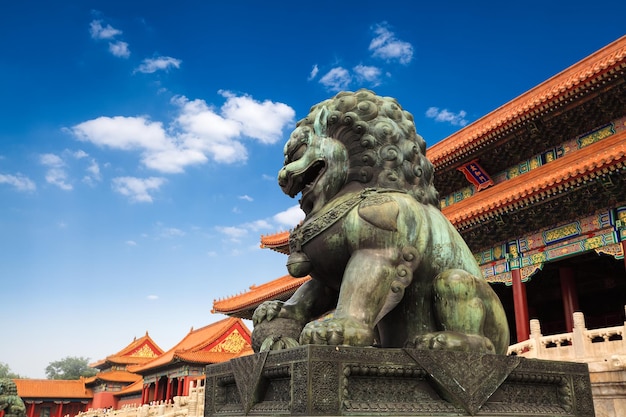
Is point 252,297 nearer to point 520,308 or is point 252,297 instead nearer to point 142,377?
point 520,308

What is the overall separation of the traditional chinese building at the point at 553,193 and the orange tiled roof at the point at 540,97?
3 cm

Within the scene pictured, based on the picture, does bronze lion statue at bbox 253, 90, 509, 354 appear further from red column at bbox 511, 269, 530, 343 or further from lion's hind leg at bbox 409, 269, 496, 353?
red column at bbox 511, 269, 530, 343

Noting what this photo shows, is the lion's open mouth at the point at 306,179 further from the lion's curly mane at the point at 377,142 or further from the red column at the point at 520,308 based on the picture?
the red column at the point at 520,308

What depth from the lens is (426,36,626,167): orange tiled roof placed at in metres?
11.8

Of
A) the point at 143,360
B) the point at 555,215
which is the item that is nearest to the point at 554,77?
the point at 555,215

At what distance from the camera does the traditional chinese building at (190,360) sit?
28047 millimetres

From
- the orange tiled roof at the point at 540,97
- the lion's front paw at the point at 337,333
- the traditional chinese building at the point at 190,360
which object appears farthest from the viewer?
the traditional chinese building at the point at 190,360

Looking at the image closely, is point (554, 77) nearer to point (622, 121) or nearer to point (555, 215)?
point (622, 121)

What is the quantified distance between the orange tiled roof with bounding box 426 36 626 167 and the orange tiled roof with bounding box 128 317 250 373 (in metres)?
17.2

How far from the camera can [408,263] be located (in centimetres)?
234

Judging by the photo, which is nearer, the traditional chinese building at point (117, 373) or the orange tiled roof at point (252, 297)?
the orange tiled roof at point (252, 297)

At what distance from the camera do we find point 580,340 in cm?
815

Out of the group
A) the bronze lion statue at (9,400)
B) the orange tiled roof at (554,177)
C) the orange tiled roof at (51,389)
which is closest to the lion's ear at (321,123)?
the orange tiled roof at (554,177)

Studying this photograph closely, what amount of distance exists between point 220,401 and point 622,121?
12.9 meters
